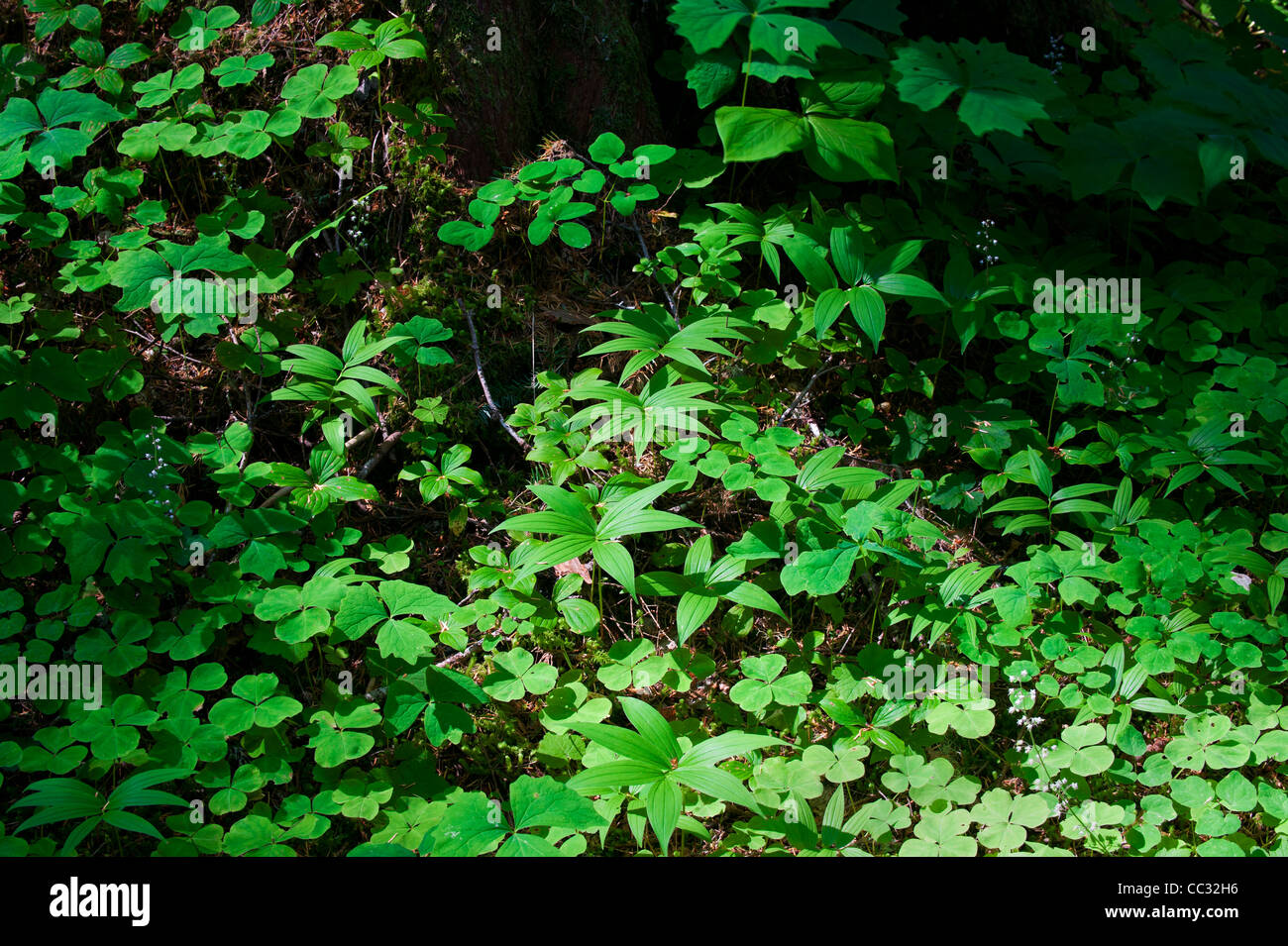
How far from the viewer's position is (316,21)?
3.60 metres

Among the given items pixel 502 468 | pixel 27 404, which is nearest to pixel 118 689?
pixel 27 404

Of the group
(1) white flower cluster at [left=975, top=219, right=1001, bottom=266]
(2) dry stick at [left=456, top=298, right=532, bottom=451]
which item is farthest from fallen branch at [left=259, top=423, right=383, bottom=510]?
(1) white flower cluster at [left=975, top=219, right=1001, bottom=266]

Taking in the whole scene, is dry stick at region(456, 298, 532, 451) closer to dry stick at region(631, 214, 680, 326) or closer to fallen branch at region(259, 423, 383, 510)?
fallen branch at region(259, 423, 383, 510)

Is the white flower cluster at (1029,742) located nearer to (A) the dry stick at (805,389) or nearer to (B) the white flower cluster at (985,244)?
(A) the dry stick at (805,389)

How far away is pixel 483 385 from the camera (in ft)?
10.8

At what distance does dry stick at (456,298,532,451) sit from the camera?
10.5 feet

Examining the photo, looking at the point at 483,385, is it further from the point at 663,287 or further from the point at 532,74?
the point at 532,74

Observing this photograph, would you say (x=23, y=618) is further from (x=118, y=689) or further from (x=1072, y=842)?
(x=1072, y=842)

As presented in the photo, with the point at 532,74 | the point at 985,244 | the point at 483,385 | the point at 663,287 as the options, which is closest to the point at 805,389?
the point at 663,287

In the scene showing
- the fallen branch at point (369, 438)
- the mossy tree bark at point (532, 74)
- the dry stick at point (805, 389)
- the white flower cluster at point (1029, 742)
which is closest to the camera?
the white flower cluster at point (1029, 742)

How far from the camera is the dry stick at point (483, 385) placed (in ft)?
10.5

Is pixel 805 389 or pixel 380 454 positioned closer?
pixel 380 454

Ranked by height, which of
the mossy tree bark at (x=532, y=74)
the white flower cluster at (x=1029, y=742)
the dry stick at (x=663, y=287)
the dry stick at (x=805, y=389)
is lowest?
the white flower cluster at (x=1029, y=742)

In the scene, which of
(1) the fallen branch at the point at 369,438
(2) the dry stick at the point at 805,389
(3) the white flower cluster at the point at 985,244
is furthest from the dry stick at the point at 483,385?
(3) the white flower cluster at the point at 985,244
